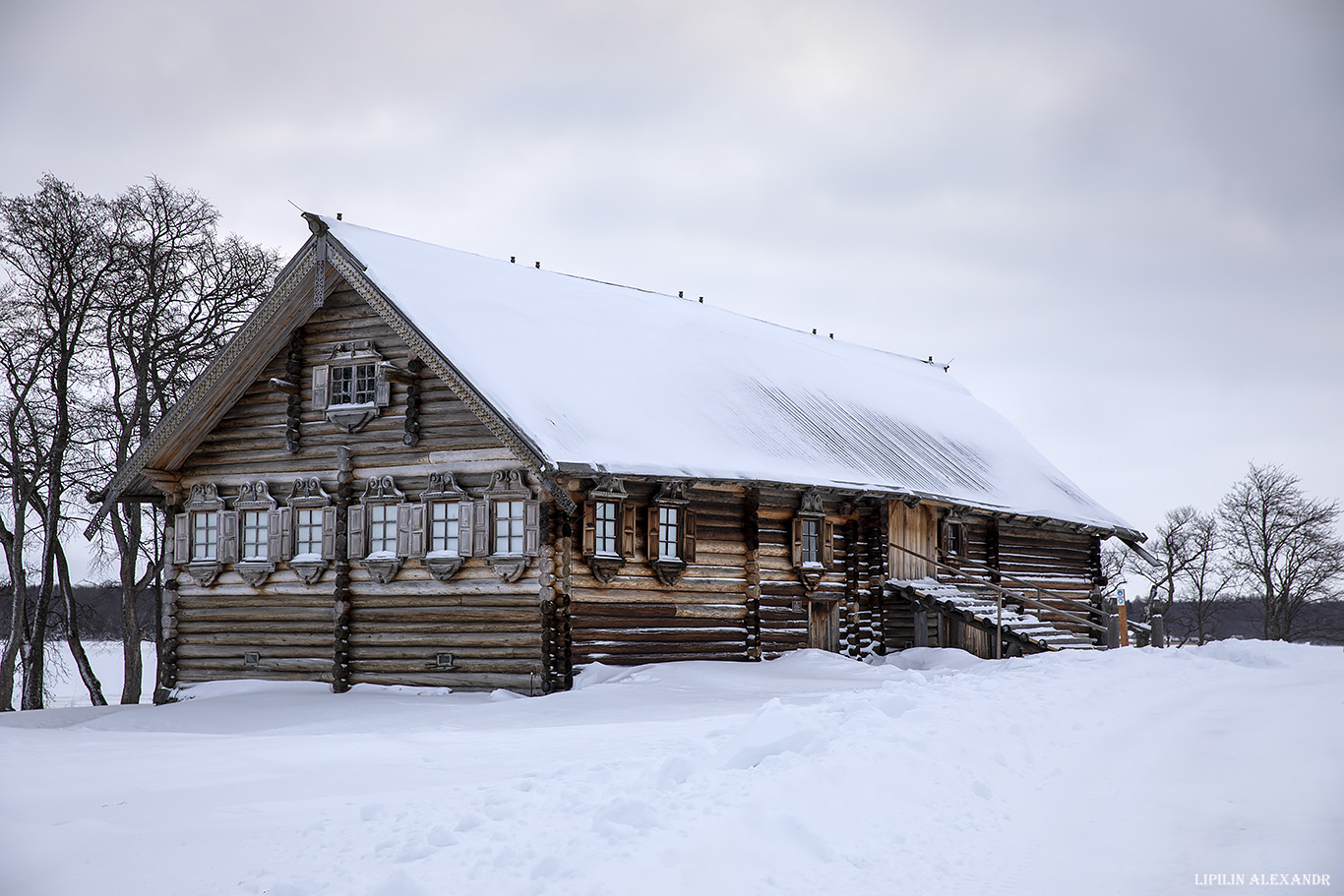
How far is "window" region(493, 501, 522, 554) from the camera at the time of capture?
18.7 meters

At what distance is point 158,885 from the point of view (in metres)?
6.53

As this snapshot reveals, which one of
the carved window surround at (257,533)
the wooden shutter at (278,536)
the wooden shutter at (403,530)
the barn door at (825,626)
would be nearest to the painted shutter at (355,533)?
the wooden shutter at (403,530)

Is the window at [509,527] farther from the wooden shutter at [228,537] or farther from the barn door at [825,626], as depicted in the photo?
the barn door at [825,626]

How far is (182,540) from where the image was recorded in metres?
21.9

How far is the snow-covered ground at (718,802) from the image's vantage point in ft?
21.9

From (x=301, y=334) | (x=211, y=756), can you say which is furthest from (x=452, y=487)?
(x=211, y=756)

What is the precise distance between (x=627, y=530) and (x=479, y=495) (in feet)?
8.81

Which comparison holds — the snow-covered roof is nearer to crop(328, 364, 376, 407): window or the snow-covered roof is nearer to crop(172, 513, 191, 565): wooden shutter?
crop(328, 364, 376, 407): window

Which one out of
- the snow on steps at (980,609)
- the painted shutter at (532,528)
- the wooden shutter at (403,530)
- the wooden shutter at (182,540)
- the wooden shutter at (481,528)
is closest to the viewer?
the painted shutter at (532,528)

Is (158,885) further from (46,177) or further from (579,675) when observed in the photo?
(46,177)

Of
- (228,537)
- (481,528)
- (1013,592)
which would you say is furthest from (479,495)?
(1013,592)

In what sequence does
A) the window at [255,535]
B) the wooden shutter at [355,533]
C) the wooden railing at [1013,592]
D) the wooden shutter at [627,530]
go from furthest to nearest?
the wooden railing at [1013,592]
the window at [255,535]
the wooden shutter at [355,533]
the wooden shutter at [627,530]

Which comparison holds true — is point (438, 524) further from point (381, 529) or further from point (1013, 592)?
point (1013, 592)

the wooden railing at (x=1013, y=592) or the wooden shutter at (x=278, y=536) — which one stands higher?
the wooden shutter at (x=278, y=536)
